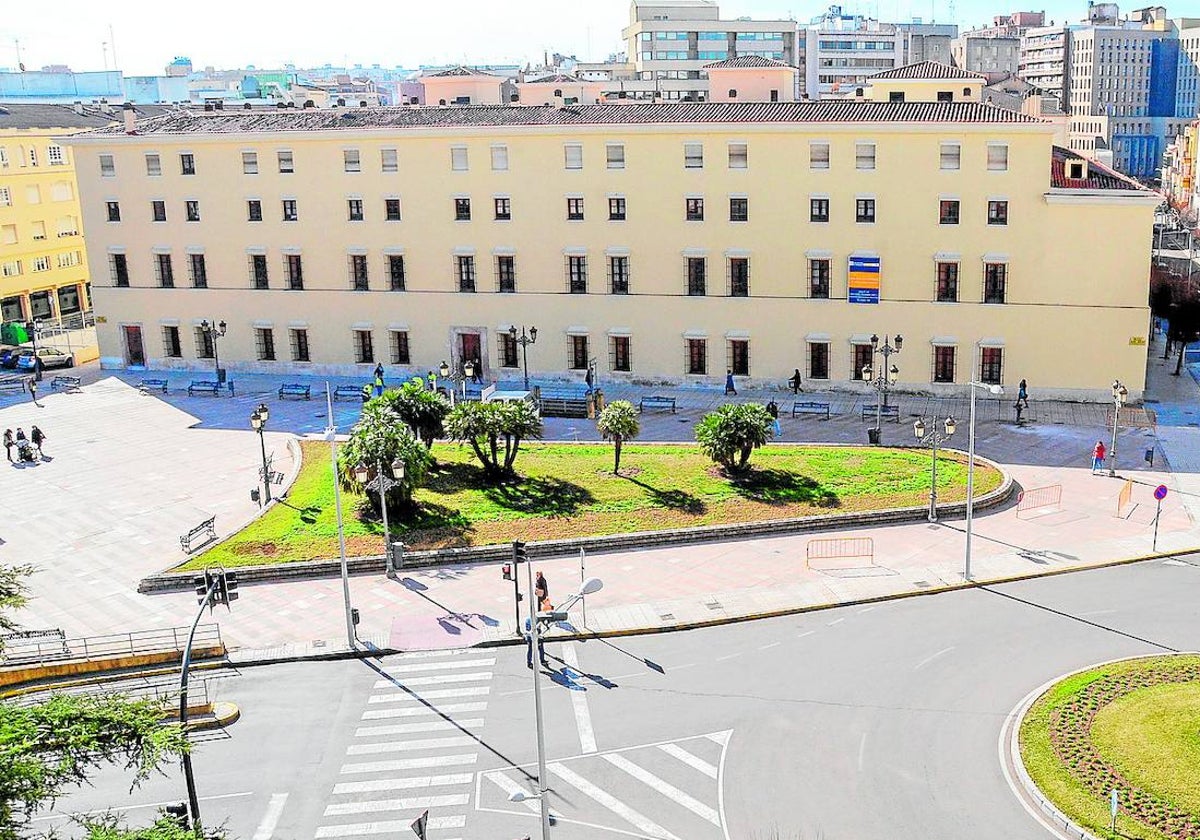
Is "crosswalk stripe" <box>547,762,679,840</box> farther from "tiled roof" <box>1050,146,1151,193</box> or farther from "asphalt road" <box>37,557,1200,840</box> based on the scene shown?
"tiled roof" <box>1050,146,1151,193</box>

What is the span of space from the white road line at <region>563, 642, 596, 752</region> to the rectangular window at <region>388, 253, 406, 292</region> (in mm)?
31908

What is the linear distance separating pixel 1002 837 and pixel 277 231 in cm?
4643

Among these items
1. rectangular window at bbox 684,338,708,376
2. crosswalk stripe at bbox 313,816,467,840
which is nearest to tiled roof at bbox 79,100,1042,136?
rectangular window at bbox 684,338,708,376

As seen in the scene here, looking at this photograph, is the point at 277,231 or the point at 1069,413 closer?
the point at 1069,413

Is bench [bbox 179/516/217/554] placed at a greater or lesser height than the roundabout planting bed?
greater

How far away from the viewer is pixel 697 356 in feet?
175

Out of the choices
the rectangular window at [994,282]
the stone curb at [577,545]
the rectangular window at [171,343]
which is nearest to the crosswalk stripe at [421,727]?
the stone curb at [577,545]

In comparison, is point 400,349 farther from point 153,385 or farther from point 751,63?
point 751,63

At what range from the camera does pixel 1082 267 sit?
47625 millimetres

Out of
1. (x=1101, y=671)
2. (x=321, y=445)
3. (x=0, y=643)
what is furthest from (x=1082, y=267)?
(x=0, y=643)

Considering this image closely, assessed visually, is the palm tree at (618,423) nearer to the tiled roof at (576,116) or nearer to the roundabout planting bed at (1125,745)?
the tiled roof at (576,116)

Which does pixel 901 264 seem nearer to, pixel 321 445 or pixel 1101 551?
pixel 1101 551

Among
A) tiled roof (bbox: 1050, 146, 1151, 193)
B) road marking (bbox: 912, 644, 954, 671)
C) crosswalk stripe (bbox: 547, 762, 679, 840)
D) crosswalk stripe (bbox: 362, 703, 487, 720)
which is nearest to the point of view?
crosswalk stripe (bbox: 547, 762, 679, 840)

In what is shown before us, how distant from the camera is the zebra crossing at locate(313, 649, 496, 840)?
2200cm
